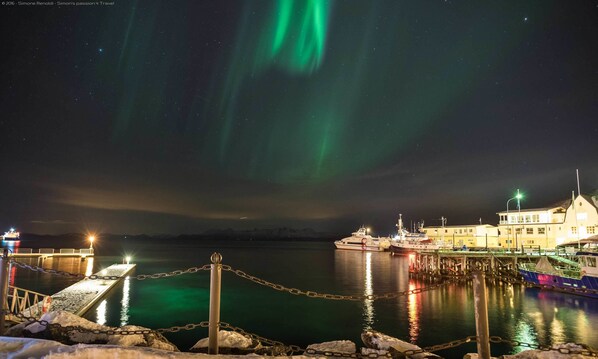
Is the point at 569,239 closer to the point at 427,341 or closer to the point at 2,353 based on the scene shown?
the point at 427,341

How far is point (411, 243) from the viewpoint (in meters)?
96.7

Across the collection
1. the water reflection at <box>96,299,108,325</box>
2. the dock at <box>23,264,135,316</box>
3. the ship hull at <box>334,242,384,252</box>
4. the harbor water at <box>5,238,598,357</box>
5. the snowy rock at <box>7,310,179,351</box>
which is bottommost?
the ship hull at <box>334,242,384,252</box>

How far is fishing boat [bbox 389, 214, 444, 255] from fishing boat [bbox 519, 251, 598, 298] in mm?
45684

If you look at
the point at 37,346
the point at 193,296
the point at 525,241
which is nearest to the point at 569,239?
the point at 525,241

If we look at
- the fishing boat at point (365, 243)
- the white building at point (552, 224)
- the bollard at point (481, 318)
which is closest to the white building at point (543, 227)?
the white building at point (552, 224)

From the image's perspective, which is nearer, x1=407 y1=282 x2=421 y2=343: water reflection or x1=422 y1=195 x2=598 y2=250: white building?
x1=407 y1=282 x2=421 y2=343: water reflection

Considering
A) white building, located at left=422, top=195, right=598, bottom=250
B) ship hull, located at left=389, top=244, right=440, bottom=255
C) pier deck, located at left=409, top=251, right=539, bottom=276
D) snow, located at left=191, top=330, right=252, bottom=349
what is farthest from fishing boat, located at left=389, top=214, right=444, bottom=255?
snow, located at left=191, top=330, right=252, bottom=349

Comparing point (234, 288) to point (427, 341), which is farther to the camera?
point (234, 288)

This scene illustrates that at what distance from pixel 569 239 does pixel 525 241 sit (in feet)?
25.7

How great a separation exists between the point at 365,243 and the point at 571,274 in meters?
99.2

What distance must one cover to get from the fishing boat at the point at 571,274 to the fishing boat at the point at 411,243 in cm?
4568

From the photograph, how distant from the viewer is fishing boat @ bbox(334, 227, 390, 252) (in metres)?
125

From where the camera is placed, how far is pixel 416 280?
159 feet

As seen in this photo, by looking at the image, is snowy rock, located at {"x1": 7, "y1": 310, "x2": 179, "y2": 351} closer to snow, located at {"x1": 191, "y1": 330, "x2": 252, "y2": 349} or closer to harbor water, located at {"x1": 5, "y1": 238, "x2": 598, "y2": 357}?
snow, located at {"x1": 191, "y1": 330, "x2": 252, "y2": 349}
